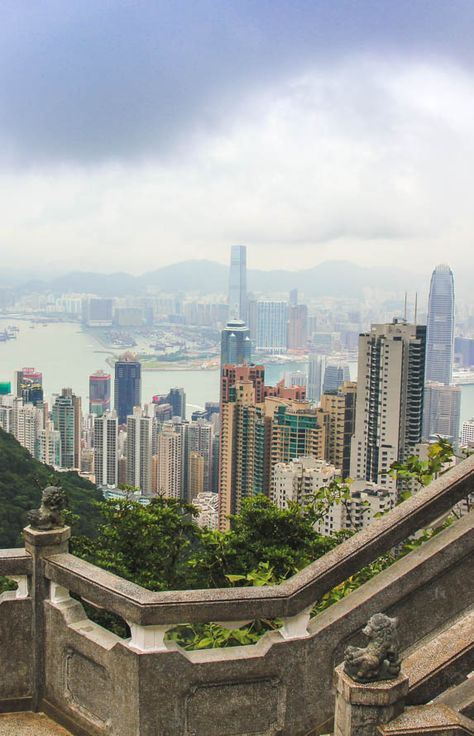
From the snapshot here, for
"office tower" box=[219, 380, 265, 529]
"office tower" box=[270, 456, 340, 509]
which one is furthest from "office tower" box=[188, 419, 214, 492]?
"office tower" box=[270, 456, 340, 509]

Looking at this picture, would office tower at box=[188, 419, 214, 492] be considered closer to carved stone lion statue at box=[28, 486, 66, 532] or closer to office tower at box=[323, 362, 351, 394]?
office tower at box=[323, 362, 351, 394]

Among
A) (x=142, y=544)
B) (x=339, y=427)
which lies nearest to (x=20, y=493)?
(x=142, y=544)

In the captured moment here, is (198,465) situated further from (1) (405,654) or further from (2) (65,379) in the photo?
(1) (405,654)

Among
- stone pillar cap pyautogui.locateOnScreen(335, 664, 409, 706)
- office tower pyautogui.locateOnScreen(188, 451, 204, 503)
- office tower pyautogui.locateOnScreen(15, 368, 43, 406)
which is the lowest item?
office tower pyautogui.locateOnScreen(188, 451, 204, 503)

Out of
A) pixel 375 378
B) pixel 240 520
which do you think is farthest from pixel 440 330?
pixel 240 520

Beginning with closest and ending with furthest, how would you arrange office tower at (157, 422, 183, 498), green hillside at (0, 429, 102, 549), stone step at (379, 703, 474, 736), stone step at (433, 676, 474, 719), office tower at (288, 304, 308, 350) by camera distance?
stone step at (379, 703, 474, 736)
stone step at (433, 676, 474, 719)
green hillside at (0, 429, 102, 549)
office tower at (157, 422, 183, 498)
office tower at (288, 304, 308, 350)

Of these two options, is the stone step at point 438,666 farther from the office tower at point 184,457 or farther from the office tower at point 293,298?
the office tower at point 293,298

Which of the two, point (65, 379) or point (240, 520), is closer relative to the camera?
point (240, 520)

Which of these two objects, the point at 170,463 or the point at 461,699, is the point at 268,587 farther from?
the point at 170,463
